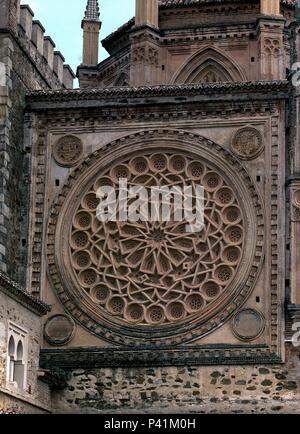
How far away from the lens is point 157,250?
29.3 metres

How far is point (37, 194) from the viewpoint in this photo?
97.8ft

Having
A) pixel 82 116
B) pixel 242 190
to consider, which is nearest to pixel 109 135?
pixel 82 116

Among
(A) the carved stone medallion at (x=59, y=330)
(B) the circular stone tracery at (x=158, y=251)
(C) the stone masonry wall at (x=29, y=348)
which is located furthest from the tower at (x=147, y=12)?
(C) the stone masonry wall at (x=29, y=348)

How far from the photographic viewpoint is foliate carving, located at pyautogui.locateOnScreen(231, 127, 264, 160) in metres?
29.2

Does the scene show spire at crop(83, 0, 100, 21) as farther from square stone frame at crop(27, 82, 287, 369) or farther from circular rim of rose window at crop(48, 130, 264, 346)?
circular rim of rose window at crop(48, 130, 264, 346)

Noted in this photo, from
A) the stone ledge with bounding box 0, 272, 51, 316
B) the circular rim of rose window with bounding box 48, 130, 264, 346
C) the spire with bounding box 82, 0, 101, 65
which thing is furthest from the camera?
the spire with bounding box 82, 0, 101, 65

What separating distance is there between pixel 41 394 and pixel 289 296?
5.14 m

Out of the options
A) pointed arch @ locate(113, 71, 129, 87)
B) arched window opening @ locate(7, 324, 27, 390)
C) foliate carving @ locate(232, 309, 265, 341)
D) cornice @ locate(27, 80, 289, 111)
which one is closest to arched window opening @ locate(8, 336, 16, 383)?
arched window opening @ locate(7, 324, 27, 390)

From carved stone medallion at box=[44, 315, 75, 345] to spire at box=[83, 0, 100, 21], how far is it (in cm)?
1322

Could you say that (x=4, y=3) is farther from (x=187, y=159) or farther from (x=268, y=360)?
(x=268, y=360)

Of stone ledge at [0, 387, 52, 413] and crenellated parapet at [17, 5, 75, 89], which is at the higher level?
crenellated parapet at [17, 5, 75, 89]

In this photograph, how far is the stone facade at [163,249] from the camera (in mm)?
28125

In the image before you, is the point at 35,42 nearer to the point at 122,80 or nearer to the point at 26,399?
the point at 122,80

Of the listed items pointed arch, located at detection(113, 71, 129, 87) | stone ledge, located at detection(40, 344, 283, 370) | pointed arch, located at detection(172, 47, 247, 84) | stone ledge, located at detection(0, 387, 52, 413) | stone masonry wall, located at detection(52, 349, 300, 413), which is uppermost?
pointed arch, located at detection(113, 71, 129, 87)
